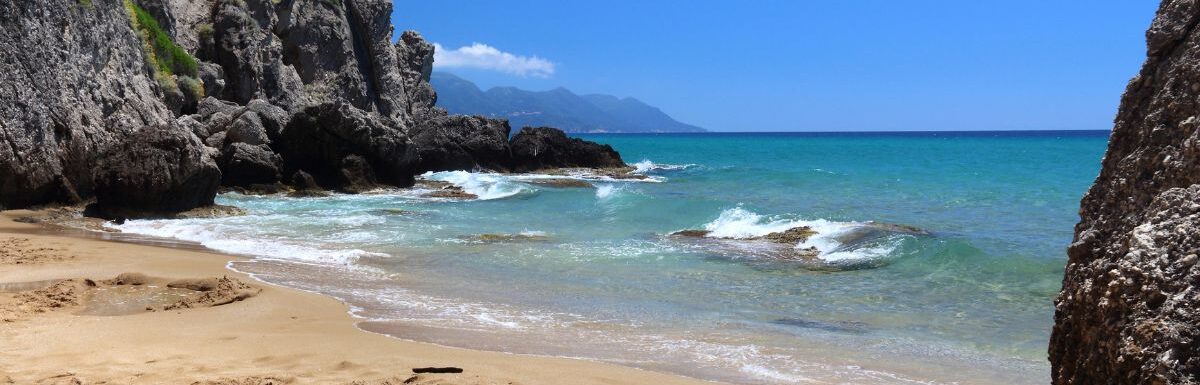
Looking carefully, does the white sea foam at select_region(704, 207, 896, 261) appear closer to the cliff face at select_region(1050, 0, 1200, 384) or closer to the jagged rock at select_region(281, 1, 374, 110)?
the cliff face at select_region(1050, 0, 1200, 384)

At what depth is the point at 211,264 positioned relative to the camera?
1140 cm

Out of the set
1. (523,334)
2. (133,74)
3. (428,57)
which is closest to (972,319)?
(523,334)

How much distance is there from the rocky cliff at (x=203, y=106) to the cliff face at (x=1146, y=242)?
54.7 ft

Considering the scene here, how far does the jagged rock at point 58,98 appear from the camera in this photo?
1580 centimetres

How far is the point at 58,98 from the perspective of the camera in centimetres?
1692

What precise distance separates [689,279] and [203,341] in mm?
6828

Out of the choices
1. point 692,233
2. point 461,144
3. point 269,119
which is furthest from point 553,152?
point 692,233

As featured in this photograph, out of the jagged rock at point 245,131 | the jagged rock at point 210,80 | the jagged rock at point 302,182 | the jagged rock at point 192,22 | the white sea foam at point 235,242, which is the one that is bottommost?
the white sea foam at point 235,242

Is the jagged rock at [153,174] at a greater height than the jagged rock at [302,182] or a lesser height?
greater

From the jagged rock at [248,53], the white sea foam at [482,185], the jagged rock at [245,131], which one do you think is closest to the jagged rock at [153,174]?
the jagged rock at [245,131]

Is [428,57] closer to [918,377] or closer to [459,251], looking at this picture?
[459,251]

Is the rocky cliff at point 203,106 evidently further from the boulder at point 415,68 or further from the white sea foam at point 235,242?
the white sea foam at point 235,242

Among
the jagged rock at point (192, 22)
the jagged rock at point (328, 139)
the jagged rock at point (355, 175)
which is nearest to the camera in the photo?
the jagged rock at point (328, 139)

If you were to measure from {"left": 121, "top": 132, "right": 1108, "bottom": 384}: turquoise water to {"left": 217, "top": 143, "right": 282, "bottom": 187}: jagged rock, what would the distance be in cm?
146
